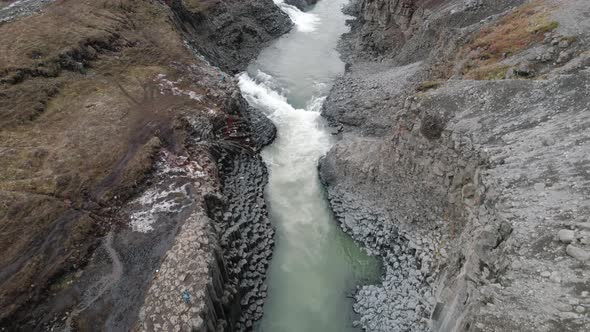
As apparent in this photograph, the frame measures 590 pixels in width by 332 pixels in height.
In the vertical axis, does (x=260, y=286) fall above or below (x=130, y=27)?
below

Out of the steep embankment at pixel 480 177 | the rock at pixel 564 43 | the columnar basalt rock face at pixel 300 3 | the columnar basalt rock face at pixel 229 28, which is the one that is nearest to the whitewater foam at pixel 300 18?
the columnar basalt rock face at pixel 300 3

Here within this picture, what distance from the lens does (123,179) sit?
2730 centimetres

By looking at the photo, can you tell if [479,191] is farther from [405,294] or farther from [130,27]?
[130,27]

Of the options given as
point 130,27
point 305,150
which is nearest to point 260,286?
point 305,150

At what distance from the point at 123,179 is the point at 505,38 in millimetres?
30416

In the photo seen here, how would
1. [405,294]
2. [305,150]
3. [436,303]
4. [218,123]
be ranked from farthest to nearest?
[305,150] → [218,123] → [405,294] → [436,303]

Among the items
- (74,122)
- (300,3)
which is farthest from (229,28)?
(74,122)

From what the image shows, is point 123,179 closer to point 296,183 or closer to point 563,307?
point 296,183

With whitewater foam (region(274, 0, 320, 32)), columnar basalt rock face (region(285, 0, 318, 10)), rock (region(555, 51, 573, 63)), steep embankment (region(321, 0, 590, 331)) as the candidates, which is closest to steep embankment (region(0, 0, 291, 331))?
steep embankment (region(321, 0, 590, 331))

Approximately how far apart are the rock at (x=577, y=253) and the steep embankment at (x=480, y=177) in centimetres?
4

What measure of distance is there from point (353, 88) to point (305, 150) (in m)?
11.0

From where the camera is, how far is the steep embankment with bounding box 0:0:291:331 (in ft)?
67.3

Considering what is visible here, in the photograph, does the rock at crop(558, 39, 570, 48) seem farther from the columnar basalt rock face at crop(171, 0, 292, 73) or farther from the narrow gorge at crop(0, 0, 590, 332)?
the columnar basalt rock face at crop(171, 0, 292, 73)

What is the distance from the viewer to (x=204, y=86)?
3988cm
